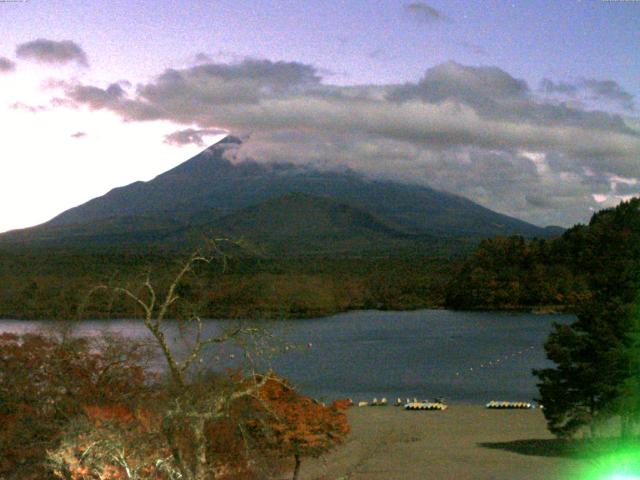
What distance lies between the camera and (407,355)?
151 ft

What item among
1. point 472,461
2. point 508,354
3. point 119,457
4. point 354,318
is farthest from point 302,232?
point 119,457

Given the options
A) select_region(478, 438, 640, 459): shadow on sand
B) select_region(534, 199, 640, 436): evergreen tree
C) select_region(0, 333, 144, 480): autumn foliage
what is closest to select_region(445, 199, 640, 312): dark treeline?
select_region(478, 438, 640, 459): shadow on sand

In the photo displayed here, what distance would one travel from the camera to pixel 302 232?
157m

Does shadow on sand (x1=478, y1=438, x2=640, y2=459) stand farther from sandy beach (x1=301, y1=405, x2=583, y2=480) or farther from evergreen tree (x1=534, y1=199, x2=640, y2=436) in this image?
evergreen tree (x1=534, y1=199, x2=640, y2=436)

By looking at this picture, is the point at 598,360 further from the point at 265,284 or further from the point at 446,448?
the point at 265,284

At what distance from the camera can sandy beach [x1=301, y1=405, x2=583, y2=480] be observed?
16.6 metres

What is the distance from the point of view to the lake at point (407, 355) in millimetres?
34500

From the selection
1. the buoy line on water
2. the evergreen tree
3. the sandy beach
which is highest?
the evergreen tree

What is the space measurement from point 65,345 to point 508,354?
37371 mm

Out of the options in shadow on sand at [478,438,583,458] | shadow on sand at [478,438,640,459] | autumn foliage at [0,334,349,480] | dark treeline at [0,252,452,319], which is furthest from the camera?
dark treeline at [0,252,452,319]

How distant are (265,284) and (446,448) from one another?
42413 millimetres

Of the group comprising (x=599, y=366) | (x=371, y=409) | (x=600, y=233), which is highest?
(x=600, y=233)

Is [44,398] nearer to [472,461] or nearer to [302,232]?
[472,461]

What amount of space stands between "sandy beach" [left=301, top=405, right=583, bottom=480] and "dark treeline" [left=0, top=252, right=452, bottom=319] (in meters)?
23.4
